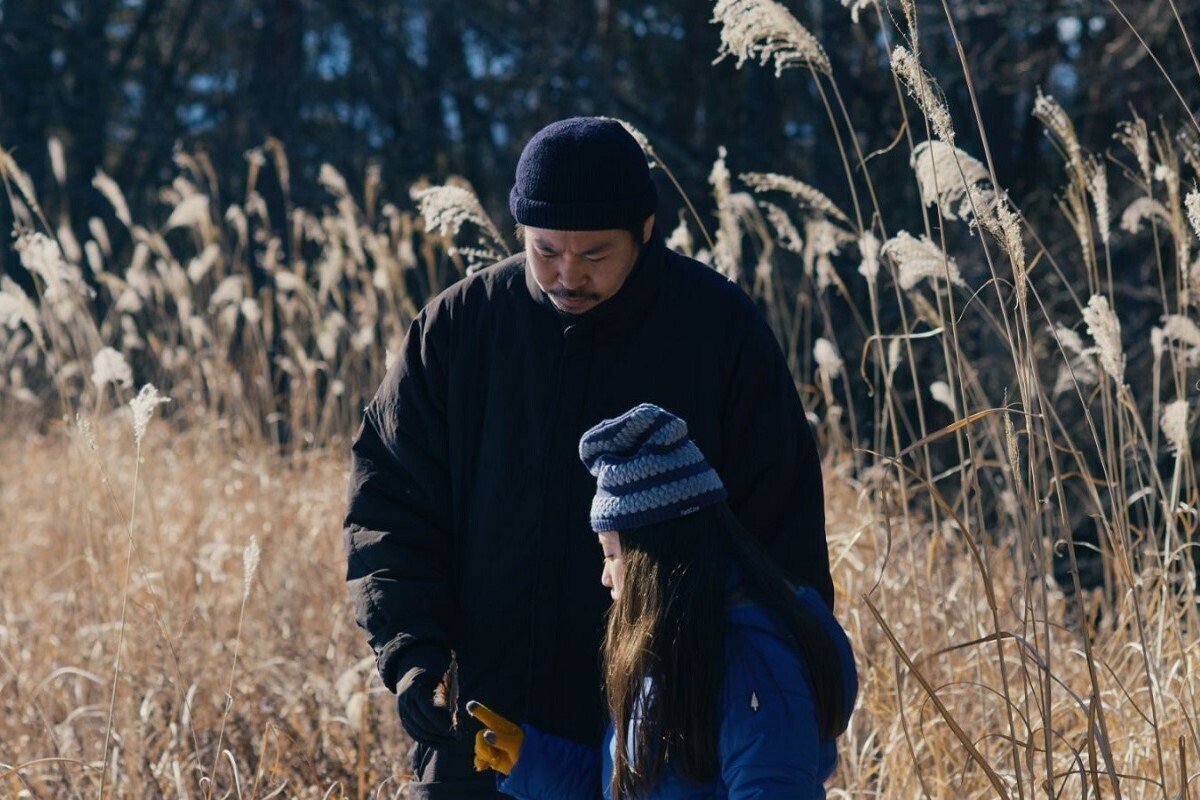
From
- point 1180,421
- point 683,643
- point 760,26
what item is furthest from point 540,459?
point 1180,421

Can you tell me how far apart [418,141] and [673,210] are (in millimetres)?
2905

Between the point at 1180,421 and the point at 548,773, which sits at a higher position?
the point at 1180,421

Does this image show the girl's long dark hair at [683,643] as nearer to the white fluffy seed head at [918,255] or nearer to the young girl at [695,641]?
the young girl at [695,641]

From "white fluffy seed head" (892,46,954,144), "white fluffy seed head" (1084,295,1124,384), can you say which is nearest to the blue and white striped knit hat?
"white fluffy seed head" (892,46,954,144)

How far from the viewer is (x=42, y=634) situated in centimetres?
421

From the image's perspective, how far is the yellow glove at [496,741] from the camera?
79.2 inches

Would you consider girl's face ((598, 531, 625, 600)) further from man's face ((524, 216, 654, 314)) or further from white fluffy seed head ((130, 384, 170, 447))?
white fluffy seed head ((130, 384, 170, 447))

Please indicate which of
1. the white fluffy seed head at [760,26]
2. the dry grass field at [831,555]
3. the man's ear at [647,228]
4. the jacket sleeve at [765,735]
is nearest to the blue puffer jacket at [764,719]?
the jacket sleeve at [765,735]

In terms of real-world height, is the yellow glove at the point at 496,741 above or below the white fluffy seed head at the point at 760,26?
below

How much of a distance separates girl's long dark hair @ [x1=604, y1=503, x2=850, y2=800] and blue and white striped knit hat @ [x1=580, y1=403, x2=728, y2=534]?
0.9 inches

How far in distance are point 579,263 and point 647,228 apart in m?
0.14

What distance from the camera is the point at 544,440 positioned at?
2.26 metres

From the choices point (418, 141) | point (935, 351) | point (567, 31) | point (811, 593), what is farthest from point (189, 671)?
point (418, 141)

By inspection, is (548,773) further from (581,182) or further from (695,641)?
(581,182)
